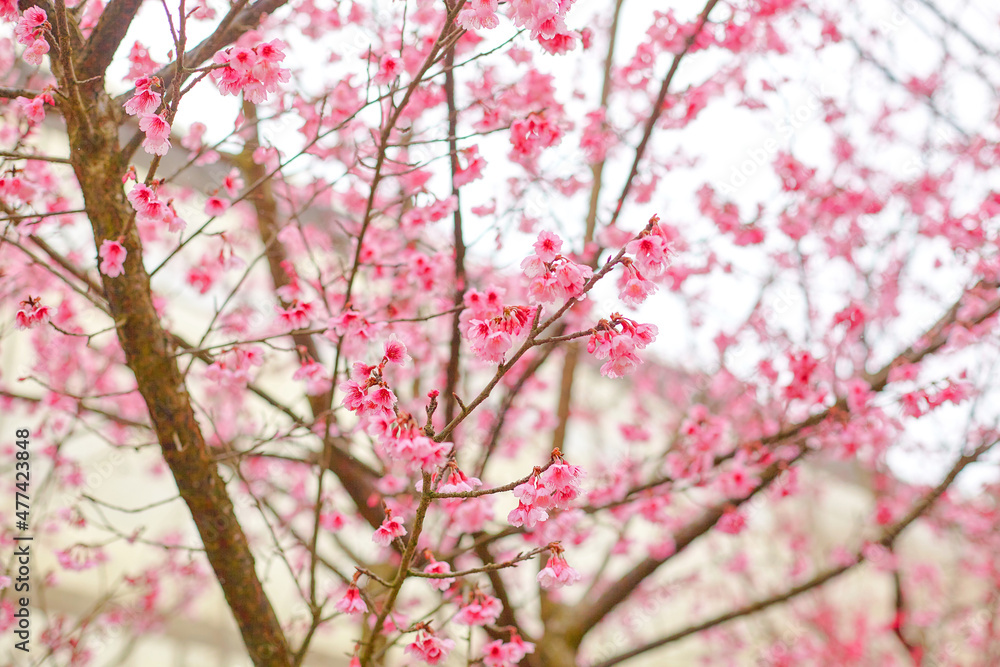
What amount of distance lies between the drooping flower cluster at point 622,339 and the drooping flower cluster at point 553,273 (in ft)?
0.41

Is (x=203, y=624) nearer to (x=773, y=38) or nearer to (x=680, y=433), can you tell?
(x=680, y=433)

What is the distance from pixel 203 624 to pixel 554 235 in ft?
24.5

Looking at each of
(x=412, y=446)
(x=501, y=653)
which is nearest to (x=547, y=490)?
(x=412, y=446)

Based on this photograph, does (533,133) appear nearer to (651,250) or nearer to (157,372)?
(651,250)

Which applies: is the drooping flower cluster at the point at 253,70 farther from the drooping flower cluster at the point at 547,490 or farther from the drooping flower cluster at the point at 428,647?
the drooping flower cluster at the point at 428,647

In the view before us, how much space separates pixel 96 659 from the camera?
6320 mm

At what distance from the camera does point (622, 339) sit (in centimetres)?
169

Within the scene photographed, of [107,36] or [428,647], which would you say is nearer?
[428,647]

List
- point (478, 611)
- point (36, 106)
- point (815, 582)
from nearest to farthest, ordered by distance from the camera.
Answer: point (36, 106) < point (478, 611) < point (815, 582)

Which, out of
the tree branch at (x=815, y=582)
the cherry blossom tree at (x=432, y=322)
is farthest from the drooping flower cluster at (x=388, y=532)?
the tree branch at (x=815, y=582)

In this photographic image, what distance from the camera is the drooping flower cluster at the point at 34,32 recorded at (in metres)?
2.00

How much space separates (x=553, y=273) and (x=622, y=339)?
9.9 inches

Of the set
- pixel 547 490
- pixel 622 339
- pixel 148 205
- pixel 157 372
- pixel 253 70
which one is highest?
pixel 253 70

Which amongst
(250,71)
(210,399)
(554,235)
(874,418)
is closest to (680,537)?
(874,418)
